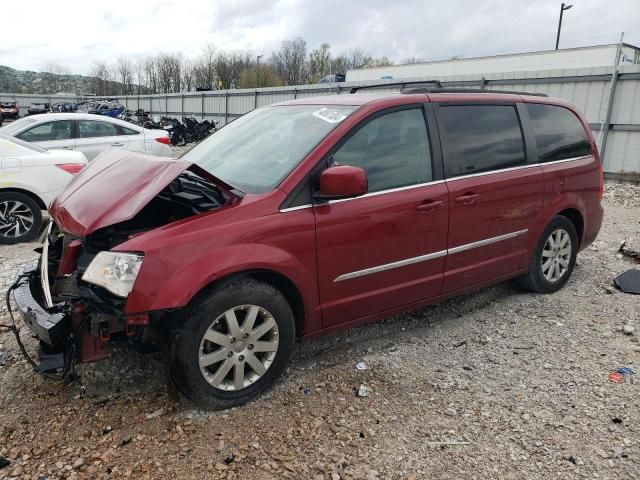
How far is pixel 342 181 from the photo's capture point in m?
2.88

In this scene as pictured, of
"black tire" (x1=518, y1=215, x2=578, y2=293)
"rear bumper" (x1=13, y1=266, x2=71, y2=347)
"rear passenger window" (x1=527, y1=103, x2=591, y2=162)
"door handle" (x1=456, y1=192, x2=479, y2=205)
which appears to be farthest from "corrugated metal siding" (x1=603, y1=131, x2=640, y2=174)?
"rear bumper" (x1=13, y1=266, x2=71, y2=347)

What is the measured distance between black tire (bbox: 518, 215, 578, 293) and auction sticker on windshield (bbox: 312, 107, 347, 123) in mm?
2309

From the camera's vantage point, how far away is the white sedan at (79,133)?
8984mm

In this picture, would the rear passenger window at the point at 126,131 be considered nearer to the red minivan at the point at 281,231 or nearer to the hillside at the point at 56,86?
the red minivan at the point at 281,231

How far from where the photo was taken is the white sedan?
29.5 feet

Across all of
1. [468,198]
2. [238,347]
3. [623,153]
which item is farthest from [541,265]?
[623,153]

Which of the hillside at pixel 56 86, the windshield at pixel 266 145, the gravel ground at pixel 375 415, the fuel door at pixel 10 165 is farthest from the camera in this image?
the hillside at pixel 56 86

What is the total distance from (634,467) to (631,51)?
2582 centimetres

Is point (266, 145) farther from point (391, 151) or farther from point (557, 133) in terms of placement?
point (557, 133)

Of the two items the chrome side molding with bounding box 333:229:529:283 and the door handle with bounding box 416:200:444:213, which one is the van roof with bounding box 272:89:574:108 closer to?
the door handle with bounding box 416:200:444:213

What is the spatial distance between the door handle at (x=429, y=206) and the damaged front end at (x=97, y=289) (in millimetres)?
1303

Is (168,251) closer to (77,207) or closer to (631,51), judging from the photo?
(77,207)

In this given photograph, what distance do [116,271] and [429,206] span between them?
2063 millimetres

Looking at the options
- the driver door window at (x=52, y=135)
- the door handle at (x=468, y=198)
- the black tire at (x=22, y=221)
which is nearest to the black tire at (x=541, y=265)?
the door handle at (x=468, y=198)
